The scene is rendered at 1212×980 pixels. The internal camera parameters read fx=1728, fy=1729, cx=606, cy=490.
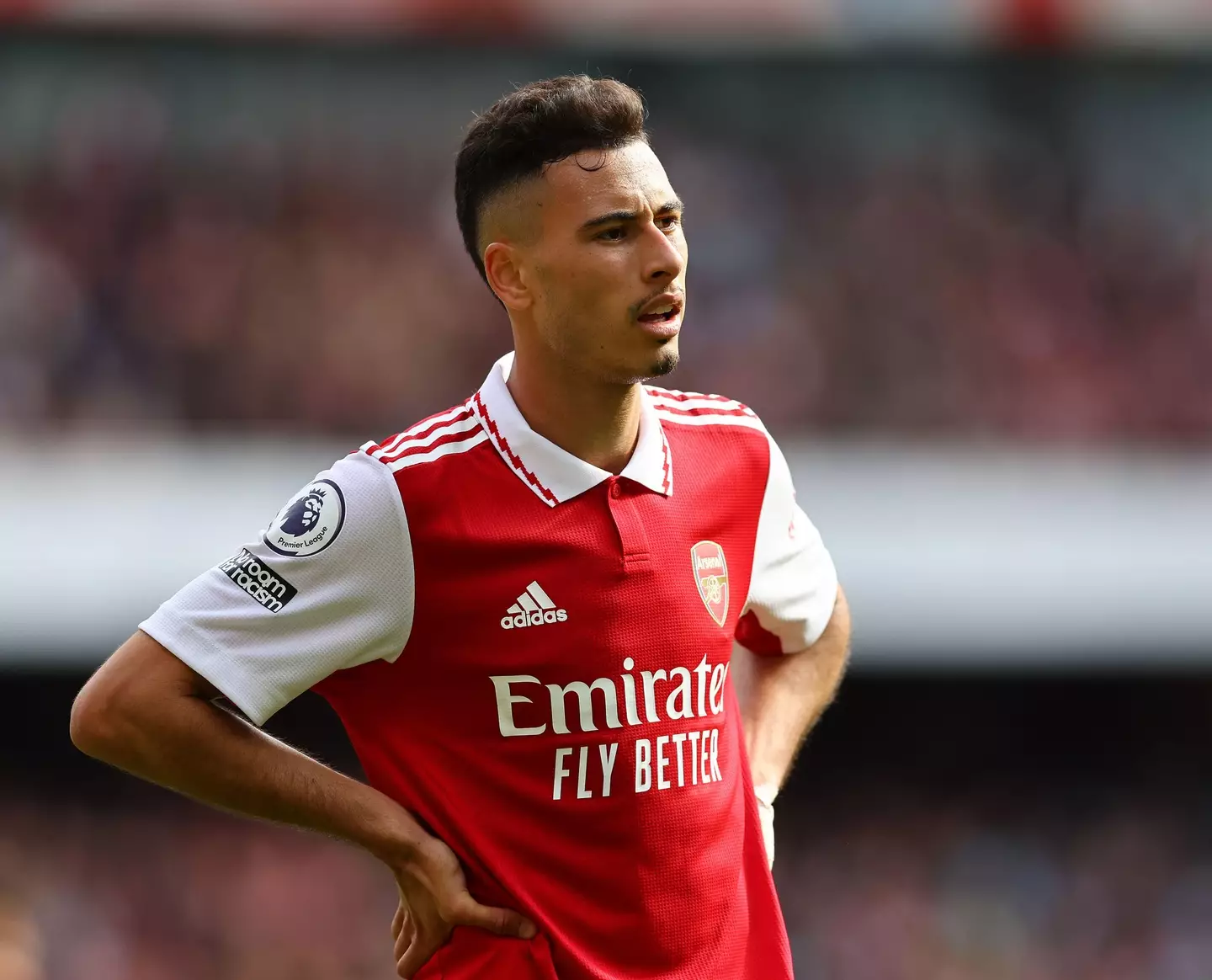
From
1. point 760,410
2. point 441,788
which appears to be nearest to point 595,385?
point 441,788

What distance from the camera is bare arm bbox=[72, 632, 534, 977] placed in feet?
7.70

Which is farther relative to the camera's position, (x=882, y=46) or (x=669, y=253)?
(x=882, y=46)

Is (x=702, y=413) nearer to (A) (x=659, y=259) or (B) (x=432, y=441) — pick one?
(A) (x=659, y=259)

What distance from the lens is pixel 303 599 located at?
7.88 ft

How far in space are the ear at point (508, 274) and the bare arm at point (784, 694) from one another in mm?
823

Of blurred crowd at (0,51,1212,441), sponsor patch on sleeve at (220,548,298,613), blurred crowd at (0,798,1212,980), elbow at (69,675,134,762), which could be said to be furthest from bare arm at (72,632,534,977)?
blurred crowd at (0,51,1212,441)

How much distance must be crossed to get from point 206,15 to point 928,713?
610 centimetres

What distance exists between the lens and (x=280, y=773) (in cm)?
243

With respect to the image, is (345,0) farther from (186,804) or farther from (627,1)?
(186,804)

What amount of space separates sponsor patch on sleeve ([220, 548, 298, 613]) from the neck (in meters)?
0.45

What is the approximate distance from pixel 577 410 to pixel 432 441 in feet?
0.74

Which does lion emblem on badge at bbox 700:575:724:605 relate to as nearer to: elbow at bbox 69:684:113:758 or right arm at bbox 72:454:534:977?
right arm at bbox 72:454:534:977

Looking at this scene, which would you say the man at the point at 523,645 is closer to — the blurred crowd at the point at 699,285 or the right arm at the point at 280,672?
the right arm at the point at 280,672

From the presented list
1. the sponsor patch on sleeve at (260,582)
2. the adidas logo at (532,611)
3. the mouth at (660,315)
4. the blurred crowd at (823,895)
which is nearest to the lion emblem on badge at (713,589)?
the adidas logo at (532,611)
